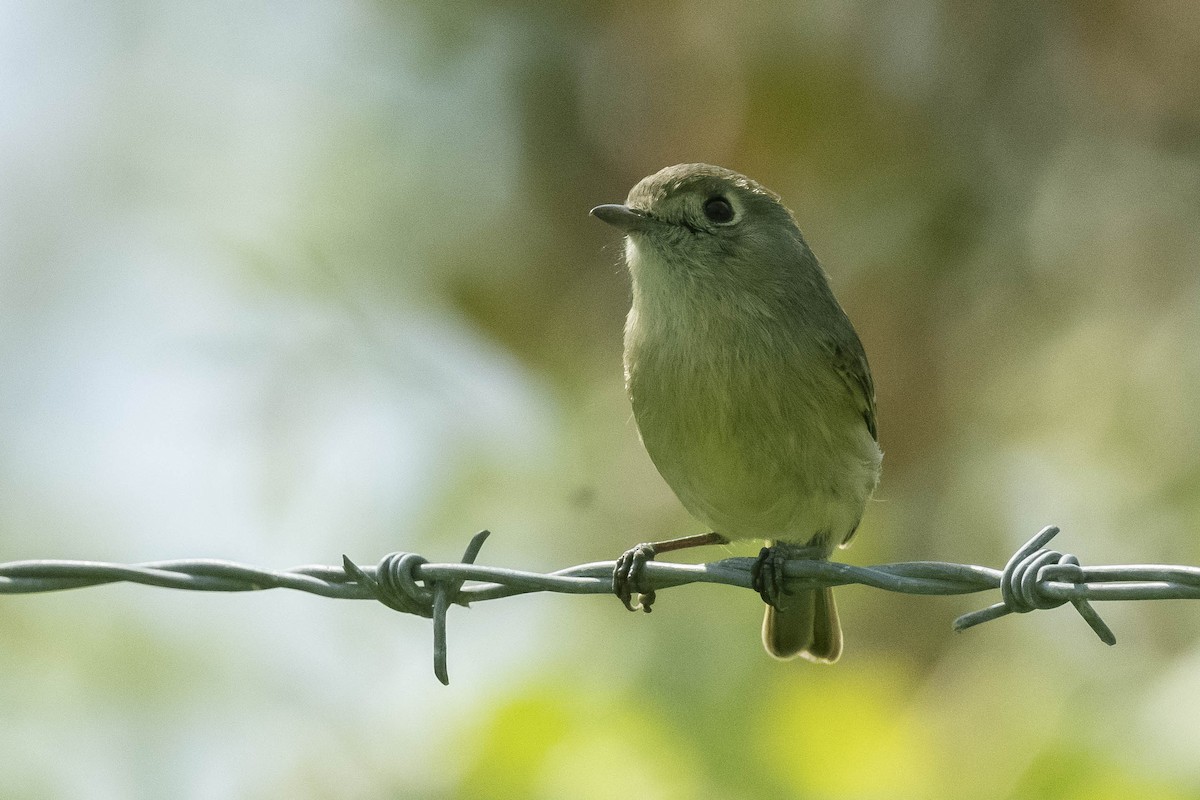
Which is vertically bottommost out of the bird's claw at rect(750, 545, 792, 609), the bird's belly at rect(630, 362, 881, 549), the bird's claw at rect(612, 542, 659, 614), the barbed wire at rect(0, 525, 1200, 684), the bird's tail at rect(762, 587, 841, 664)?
the barbed wire at rect(0, 525, 1200, 684)

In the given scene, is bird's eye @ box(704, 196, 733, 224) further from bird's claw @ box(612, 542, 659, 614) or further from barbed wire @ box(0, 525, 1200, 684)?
barbed wire @ box(0, 525, 1200, 684)

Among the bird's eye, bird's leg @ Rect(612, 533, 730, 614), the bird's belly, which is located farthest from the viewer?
the bird's eye

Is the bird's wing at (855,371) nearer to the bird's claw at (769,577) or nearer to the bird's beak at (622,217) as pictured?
the bird's beak at (622,217)

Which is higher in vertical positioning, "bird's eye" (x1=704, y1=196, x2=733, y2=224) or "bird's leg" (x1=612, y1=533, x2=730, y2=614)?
"bird's eye" (x1=704, y1=196, x2=733, y2=224)

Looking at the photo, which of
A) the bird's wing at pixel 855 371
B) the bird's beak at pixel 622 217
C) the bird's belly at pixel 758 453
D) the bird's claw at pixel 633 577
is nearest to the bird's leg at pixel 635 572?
the bird's claw at pixel 633 577

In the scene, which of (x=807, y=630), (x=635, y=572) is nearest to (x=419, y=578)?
(x=635, y=572)

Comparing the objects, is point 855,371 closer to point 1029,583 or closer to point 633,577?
point 633,577

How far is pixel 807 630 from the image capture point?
4.50 metres

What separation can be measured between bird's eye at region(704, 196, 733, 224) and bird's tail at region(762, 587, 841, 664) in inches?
50.0

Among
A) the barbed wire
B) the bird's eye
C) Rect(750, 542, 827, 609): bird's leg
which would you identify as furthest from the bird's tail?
the barbed wire

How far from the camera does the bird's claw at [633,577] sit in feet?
11.4

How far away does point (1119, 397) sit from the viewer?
21.2ft

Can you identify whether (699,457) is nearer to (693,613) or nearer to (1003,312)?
(693,613)

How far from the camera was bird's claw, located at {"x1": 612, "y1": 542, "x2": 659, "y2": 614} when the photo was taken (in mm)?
3488
